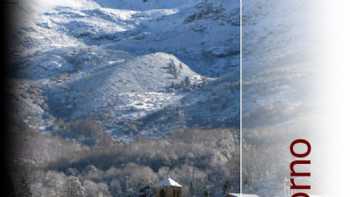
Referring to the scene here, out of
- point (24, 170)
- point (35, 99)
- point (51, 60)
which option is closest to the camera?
point (24, 170)

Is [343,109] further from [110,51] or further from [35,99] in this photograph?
[110,51]

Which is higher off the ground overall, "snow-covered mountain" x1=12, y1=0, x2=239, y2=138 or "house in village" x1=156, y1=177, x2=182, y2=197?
"snow-covered mountain" x1=12, y1=0, x2=239, y2=138

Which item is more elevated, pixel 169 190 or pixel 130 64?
pixel 130 64

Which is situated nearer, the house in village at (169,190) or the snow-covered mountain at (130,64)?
the house in village at (169,190)

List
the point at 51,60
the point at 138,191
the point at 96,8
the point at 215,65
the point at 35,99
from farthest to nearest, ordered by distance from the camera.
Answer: the point at 96,8 → the point at 215,65 → the point at 51,60 → the point at 35,99 → the point at 138,191

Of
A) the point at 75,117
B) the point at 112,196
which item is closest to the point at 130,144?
the point at 75,117

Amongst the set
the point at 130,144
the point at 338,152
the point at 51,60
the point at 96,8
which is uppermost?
the point at 96,8

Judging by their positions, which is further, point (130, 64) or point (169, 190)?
point (130, 64)

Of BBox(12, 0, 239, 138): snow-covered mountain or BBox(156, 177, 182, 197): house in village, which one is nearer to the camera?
BBox(156, 177, 182, 197): house in village
